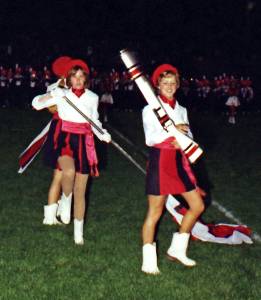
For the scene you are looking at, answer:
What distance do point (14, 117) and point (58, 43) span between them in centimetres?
2653

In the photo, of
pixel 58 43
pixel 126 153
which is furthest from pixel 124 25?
pixel 126 153

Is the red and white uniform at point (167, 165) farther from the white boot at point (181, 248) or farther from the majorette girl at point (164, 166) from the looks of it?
the white boot at point (181, 248)

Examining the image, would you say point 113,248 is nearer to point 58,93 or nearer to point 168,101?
point 58,93

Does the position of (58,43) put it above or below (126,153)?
above

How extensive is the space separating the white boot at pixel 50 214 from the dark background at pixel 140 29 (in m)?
37.2

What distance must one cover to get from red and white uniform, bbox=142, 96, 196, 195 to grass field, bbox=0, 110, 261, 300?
79cm

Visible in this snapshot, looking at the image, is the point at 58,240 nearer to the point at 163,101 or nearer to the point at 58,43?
the point at 163,101

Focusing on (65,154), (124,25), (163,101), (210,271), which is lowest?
(210,271)

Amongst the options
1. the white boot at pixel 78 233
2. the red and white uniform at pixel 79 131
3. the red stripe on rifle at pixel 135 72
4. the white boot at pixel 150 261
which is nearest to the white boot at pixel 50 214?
the red and white uniform at pixel 79 131

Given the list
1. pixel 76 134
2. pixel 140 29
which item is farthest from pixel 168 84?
pixel 140 29

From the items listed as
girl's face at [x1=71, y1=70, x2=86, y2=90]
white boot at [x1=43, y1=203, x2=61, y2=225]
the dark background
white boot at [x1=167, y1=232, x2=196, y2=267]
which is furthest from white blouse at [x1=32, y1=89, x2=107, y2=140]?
the dark background

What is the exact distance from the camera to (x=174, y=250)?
6.91m

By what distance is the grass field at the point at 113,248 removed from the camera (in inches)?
240

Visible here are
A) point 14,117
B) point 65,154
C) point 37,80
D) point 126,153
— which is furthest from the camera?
point 37,80
